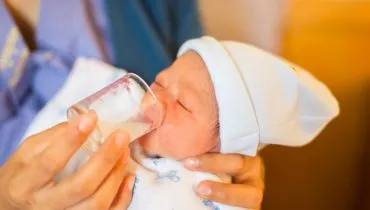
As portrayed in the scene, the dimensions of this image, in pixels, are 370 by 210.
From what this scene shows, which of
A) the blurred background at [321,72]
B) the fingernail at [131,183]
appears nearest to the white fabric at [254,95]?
the fingernail at [131,183]

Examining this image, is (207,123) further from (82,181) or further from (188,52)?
(82,181)

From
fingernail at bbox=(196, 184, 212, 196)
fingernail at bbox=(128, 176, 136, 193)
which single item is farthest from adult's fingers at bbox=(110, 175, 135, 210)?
fingernail at bbox=(196, 184, 212, 196)

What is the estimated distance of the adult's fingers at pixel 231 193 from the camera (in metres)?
0.83

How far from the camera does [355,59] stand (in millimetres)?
1392

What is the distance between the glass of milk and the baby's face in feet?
0.08

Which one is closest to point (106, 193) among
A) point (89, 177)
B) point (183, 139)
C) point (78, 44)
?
point (89, 177)

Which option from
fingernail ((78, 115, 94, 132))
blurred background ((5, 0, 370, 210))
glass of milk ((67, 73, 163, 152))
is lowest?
blurred background ((5, 0, 370, 210))

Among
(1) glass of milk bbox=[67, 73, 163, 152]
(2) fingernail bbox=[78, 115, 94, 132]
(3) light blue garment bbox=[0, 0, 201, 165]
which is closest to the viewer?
(2) fingernail bbox=[78, 115, 94, 132]

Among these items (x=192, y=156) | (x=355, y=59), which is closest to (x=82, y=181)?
(x=192, y=156)

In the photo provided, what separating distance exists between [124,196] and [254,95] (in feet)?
0.75

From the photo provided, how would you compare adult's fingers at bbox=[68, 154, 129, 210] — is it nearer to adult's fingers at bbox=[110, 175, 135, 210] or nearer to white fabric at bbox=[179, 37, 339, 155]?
adult's fingers at bbox=[110, 175, 135, 210]

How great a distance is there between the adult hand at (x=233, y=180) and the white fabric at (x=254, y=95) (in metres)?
0.02

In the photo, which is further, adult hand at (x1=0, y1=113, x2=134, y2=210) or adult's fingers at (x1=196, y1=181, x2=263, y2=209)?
adult's fingers at (x1=196, y1=181, x2=263, y2=209)

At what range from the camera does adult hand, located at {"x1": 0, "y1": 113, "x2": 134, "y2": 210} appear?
0.65 m
